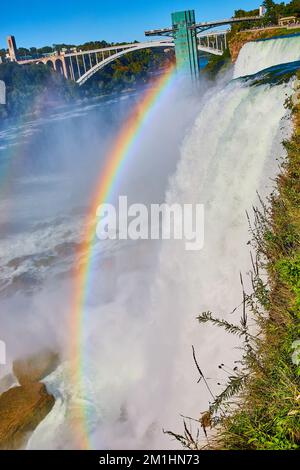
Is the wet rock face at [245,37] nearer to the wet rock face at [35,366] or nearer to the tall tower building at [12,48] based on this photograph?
the wet rock face at [35,366]

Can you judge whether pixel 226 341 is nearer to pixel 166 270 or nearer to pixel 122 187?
pixel 166 270

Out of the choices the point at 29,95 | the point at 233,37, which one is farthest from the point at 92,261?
the point at 29,95
